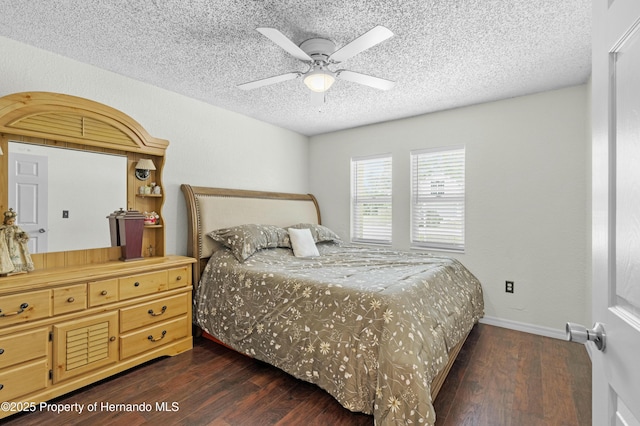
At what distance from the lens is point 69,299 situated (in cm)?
197

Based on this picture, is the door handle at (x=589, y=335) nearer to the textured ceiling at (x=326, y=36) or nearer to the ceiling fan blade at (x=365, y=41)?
the ceiling fan blade at (x=365, y=41)

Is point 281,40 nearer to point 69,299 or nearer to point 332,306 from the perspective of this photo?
point 332,306

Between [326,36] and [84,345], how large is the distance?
2678 millimetres

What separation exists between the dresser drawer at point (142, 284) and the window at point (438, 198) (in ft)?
9.32

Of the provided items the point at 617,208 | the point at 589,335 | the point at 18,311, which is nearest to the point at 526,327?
the point at 589,335

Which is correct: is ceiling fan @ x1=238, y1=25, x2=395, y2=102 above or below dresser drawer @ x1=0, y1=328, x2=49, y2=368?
above

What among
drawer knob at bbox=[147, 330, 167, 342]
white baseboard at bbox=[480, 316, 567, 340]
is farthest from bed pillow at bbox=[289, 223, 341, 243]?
white baseboard at bbox=[480, 316, 567, 340]

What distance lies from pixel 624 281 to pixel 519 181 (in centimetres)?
294

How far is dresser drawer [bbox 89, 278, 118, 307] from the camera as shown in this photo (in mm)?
2074

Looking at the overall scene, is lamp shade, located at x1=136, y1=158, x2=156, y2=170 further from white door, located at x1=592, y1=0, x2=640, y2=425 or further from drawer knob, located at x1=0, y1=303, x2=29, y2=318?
white door, located at x1=592, y1=0, x2=640, y2=425

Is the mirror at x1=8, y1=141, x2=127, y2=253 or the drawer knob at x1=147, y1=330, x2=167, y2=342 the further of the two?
the drawer knob at x1=147, y1=330, x2=167, y2=342

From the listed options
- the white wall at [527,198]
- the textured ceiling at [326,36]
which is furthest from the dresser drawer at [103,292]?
the white wall at [527,198]

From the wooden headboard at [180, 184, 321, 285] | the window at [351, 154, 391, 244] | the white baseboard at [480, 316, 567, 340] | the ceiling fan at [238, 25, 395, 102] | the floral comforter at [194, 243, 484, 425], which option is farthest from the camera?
the window at [351, 154, 391, 244]

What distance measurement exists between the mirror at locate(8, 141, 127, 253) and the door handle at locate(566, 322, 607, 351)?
3014mm
